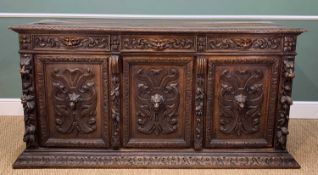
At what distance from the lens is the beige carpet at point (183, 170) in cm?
177

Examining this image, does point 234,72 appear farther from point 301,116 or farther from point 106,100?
point 301,116

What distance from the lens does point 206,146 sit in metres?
1.84

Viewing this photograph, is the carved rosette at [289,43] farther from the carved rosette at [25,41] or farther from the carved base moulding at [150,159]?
the carved rosette at [25,41]

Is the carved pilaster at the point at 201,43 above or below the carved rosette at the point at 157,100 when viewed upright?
above

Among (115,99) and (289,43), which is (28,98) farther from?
(289,43)

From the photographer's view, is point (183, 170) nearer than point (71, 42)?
No

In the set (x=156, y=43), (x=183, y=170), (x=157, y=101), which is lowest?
(x=183, y=170)

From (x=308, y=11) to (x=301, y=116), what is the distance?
2.30 ft

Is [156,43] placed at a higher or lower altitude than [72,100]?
higher

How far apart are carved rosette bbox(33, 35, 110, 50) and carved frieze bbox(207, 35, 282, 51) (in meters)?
0.48

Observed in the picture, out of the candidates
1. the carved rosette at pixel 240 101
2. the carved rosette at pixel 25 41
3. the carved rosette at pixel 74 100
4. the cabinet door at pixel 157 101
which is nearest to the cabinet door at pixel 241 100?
the carved rosette at pixel 240 101

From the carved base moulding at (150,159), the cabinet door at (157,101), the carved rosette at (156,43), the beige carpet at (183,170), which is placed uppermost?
the carved rosette at (156,43)

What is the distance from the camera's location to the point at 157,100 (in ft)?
5.72

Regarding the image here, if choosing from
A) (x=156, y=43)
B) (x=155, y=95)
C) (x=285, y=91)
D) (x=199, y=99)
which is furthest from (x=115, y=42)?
(x=285, y=91)
